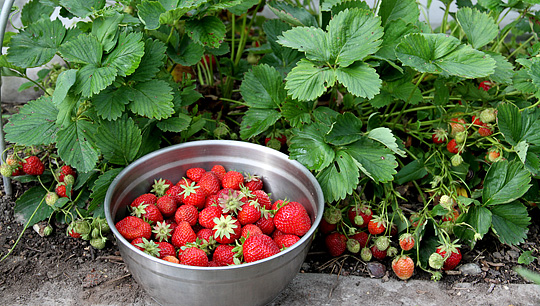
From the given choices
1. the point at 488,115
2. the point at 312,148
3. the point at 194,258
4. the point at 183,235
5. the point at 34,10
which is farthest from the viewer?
the point at 34,10

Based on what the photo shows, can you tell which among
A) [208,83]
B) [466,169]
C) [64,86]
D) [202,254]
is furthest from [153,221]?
[466,169]

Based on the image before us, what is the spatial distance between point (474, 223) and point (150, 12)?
1.08 m

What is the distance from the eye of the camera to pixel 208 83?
6.61 ft

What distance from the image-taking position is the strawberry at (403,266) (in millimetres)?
1359

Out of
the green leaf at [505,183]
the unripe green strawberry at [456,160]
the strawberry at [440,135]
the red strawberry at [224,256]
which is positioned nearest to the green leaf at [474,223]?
the green leaf at [505,183]

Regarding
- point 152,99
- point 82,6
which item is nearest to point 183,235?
point 152,99

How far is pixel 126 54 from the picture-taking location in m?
1.29

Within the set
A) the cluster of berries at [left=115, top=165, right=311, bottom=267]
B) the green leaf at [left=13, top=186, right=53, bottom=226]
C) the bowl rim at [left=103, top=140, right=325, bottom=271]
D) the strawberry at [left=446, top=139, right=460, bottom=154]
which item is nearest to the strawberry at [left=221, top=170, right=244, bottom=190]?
the cluster of berries at [left=115, top=165, right=311, bottom=267]

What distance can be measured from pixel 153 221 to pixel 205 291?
307mm

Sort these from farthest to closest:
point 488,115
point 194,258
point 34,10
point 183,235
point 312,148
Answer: point 34,10, point 488,115, point 312,148, point 183,235, point 194,258

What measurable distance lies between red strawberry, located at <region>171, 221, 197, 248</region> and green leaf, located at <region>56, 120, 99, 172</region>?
298 mm

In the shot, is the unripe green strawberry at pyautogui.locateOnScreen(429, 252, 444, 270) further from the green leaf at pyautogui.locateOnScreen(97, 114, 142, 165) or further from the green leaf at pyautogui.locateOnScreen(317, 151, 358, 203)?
the green leaf at pyautogui.locateOnScreen(97, 114, 142, 165)

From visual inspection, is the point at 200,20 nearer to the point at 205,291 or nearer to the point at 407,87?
the point at 407,87

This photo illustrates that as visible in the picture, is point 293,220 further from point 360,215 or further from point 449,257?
point 449,257
